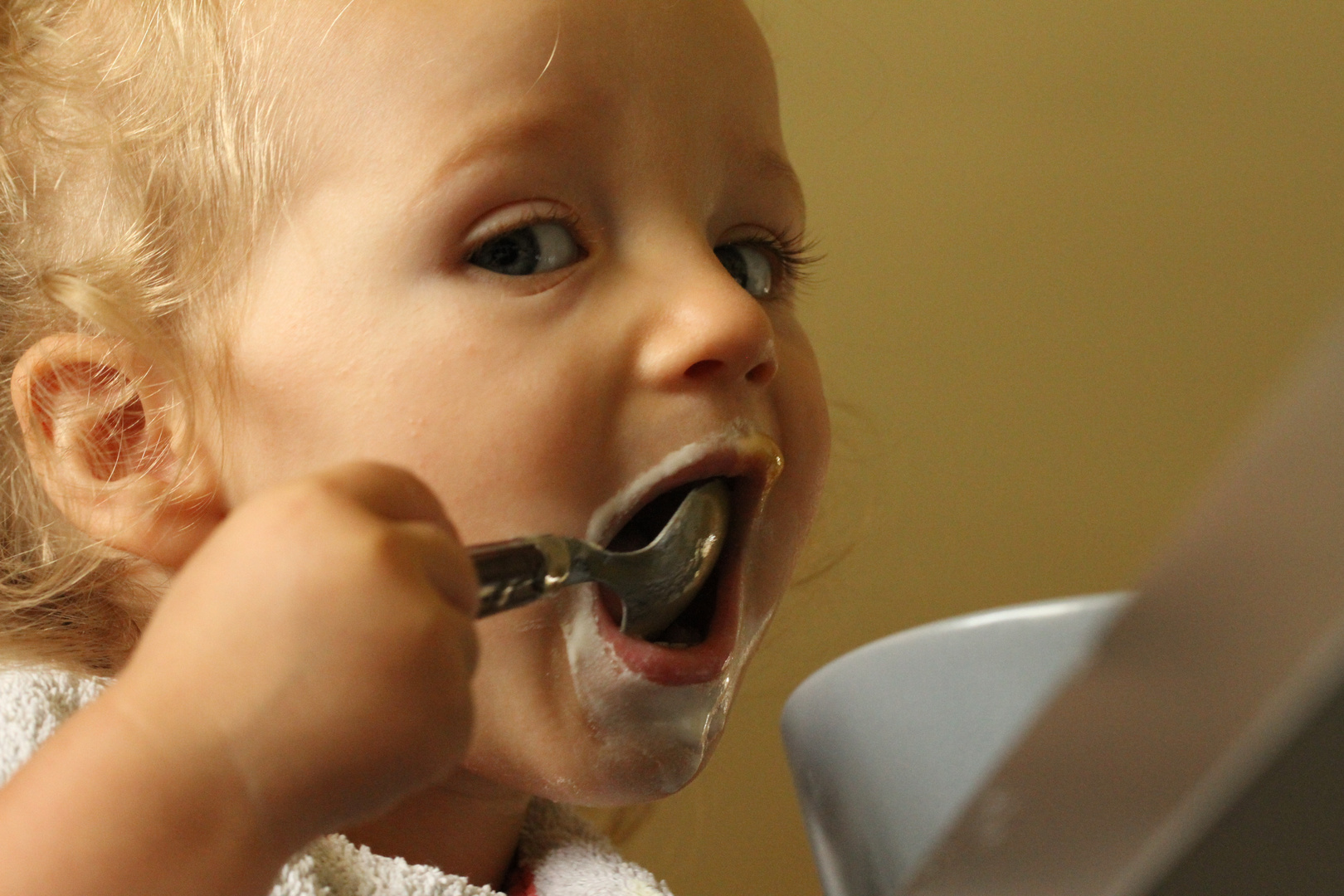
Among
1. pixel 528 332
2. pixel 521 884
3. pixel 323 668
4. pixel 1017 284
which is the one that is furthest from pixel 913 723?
pixel 1017 284

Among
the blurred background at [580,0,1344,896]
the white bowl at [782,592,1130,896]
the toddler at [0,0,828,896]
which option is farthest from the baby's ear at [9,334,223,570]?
the blurred background at [580,0,1344,896]

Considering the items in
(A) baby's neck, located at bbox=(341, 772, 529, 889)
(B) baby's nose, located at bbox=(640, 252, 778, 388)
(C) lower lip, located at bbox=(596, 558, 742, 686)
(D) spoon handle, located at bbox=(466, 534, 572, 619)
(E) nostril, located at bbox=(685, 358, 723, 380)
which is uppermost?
(D) spoon handle, located at bbox=(466, 534, 572, 619)

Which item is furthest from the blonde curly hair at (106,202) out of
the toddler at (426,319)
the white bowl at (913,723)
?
the white bowl at (913,723)

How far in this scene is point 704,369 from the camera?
45cm

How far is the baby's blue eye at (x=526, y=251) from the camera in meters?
0.46

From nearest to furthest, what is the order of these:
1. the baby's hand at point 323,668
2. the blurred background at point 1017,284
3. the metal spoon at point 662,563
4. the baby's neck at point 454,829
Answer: the baby's hand at point 323,668
the metal spoon at point 662,563
the baby's neck at point 454,829
the blurred background at point 1017,284

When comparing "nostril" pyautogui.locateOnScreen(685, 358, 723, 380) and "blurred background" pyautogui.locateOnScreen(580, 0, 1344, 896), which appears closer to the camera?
"nostril" pyautogui.locateOnScreen(685, 358, 723, 380)

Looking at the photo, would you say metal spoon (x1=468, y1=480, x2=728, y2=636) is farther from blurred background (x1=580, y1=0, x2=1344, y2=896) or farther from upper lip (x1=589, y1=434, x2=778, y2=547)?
blurred background (x1=580, y1=0, x2=1344, y2=896)

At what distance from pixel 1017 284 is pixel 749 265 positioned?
64 cm

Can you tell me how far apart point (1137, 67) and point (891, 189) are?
0.26 m

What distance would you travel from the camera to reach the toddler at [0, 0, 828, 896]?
1.44ft

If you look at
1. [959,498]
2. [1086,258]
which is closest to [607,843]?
[959,498]

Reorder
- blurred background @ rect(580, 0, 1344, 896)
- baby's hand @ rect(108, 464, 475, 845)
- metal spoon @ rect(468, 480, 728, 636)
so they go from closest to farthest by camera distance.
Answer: baby's hand @ rect(108, 464, 475, 845)
metal spoon @ rect(468, 480, 728, 636)
blurred background @ rect(580, 0, 1344, 896)

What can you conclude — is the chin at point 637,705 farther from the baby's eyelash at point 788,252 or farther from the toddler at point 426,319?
the baby's eyelash at point 788,252
